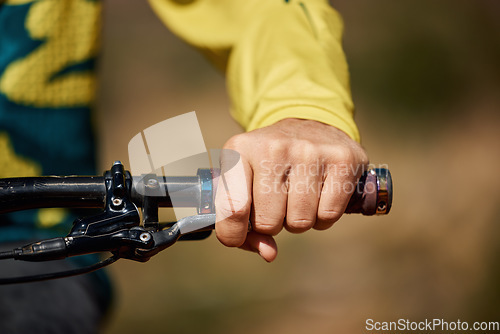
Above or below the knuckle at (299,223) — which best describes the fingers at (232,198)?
above

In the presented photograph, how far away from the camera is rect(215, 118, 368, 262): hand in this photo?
2.85 feet

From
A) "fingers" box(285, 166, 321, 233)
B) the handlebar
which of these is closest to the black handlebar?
the handlebar

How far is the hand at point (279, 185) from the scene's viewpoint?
2.85 ft

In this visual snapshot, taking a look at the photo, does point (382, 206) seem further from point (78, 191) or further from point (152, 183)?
point (78, 191)

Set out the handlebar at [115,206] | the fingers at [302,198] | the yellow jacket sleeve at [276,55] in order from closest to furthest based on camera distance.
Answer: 1. the handlebar at [115,206]
2. the fingers at [302,198]
3. the yellow jacket sleeve at [276,55]

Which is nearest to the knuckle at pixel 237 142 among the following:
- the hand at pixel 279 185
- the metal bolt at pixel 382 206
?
the hand at pixel 279 185

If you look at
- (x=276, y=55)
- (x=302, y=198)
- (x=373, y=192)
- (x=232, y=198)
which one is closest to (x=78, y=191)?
(x=232, y=198)

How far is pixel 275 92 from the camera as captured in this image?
3.90 feet

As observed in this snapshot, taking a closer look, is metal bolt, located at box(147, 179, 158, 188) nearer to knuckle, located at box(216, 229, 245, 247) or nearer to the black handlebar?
the black handlebar

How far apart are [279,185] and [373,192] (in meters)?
0.16

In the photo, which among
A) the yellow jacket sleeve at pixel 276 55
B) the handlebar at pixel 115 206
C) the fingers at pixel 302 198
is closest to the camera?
the handlebar at pixel 115 206

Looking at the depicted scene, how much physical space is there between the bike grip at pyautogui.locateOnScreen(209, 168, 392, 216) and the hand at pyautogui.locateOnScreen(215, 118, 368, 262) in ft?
0.05

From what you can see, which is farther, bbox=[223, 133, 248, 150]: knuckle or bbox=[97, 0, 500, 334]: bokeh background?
bbox=[97, 0, 500, 334]: bokeh background

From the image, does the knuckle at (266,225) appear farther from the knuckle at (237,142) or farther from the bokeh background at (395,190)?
the bokeh background at (395,190)
